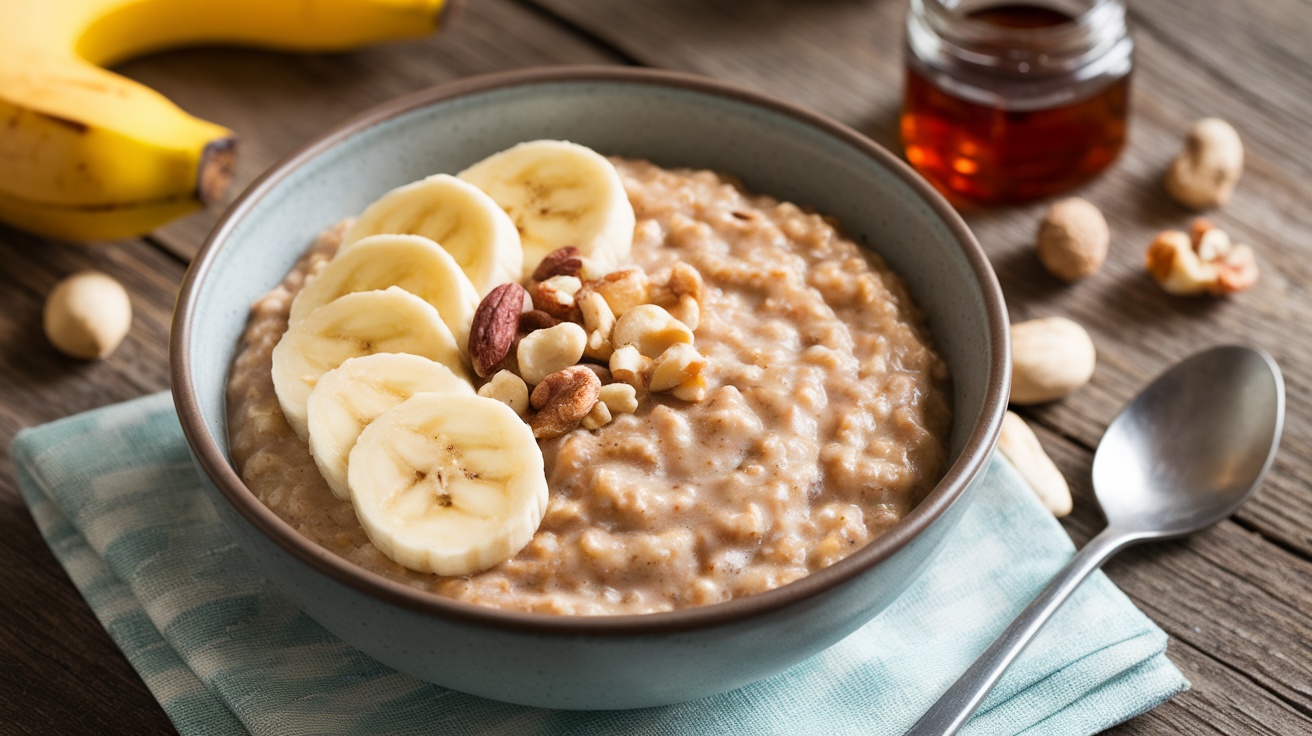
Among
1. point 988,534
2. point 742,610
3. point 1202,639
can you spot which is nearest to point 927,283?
point 988,534

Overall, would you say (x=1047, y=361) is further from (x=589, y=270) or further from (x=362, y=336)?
(x=362, y=336)

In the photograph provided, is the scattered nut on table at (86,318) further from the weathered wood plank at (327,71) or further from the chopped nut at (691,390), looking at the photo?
the chopped nut at (691,390)

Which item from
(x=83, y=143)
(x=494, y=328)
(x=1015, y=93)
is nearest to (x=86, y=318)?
(x=83, y=143)

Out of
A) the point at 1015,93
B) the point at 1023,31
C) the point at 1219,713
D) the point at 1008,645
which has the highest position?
the point at 1023,31

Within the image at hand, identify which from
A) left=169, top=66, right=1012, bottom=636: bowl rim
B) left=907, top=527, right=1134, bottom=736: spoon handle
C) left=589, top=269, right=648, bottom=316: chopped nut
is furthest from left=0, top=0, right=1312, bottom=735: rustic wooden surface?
left=589, top=269, right=648, bottom=316: chopped nut

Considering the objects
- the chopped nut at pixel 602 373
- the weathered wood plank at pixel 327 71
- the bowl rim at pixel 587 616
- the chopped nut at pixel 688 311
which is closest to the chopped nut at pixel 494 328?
the chopped nut at pixel 602 373

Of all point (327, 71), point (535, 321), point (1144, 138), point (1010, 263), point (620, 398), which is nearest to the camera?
point (620, 398)
